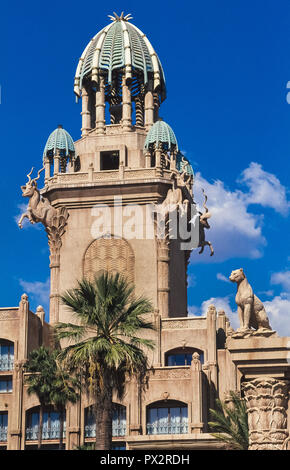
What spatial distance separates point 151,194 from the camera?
73188mm

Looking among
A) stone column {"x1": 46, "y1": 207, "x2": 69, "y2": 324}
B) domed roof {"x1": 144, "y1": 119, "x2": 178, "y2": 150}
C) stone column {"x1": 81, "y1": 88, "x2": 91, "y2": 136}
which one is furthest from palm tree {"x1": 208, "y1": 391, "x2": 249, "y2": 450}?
stone column {"x1": 81, "y1": 88, "x2": 91, "y2": 136}

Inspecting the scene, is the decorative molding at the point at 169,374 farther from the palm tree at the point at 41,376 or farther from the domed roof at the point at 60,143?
the domed roof at the point at 60,143

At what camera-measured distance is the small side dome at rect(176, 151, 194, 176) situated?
7762 cm

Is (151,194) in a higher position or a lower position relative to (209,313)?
higher

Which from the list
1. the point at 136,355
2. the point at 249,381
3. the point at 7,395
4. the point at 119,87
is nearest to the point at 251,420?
the point at 249,381

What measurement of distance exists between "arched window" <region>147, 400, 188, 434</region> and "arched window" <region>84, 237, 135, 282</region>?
11.3 m

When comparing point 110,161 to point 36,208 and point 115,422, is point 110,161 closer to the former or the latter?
point 36,208

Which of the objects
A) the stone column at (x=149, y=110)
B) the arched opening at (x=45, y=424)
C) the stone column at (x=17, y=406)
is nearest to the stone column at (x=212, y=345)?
the arched opening at (x=45, y=424)

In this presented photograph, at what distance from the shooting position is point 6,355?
67.5m

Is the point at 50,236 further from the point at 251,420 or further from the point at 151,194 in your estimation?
the point at 251,420

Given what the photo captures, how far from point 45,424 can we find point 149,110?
26508mm

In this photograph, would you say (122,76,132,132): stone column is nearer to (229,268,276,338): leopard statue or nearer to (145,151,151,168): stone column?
(145,151,151,168): stone column

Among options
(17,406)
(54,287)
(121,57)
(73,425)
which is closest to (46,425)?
(17,406)

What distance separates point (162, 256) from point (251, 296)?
1772 inches
